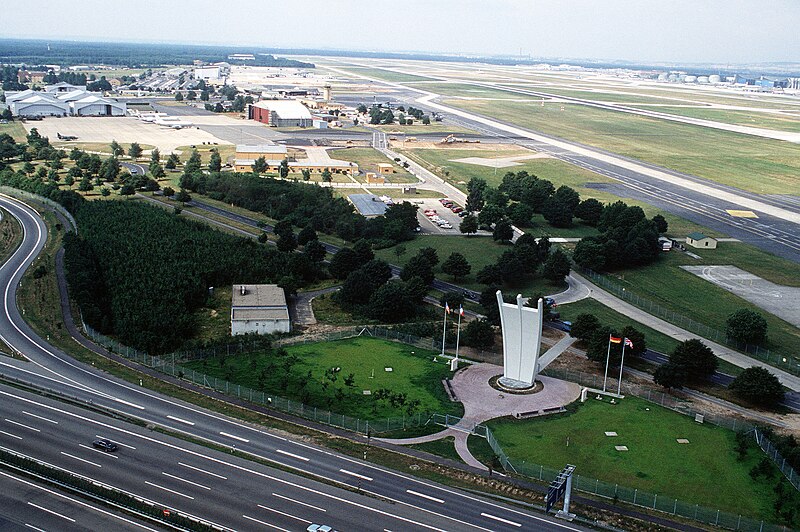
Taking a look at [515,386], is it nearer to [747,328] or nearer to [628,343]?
[628,343]

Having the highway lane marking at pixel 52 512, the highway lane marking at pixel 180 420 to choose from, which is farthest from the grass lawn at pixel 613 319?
the highway lane marking at pixel 52 512

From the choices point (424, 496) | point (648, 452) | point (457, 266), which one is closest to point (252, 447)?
point (424, 496)

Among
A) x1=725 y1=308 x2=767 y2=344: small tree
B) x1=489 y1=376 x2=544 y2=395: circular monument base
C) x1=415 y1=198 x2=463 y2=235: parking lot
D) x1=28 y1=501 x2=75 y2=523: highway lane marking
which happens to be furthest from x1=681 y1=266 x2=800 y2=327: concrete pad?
x1=28 y1=501 x2=75 y2=523: highway lane marking

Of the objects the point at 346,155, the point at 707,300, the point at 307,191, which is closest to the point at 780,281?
the point at 707,300

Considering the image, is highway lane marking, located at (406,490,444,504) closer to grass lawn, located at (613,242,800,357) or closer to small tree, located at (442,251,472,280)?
grass lawn, located at (613,242,800,357)

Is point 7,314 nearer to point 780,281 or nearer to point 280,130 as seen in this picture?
point 780,281

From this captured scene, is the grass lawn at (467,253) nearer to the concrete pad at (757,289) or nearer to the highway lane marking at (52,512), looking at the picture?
the concrete pad at (757,289)
